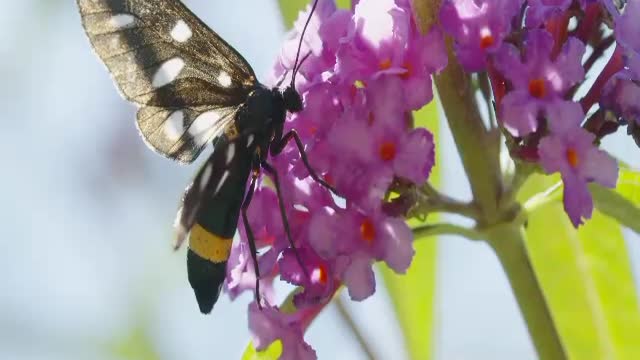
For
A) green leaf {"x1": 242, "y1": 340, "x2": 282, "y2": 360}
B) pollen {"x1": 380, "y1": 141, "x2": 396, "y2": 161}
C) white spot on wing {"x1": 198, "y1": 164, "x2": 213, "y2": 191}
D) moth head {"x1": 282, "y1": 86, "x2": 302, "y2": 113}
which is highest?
white spot on wing {"x1": 198, "y1": 164, "x2": 213, "y2": 191}

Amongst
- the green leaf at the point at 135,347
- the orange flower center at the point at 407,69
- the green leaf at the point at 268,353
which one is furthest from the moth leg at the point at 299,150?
the green leaf at the point at 135,347

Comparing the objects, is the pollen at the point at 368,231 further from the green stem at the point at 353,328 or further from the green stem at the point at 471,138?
the green stem at the point at 353,328

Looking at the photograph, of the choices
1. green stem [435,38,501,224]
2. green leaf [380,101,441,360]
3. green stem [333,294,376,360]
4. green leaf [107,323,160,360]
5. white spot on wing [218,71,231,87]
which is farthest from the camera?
green leaf [107,323,160,360]

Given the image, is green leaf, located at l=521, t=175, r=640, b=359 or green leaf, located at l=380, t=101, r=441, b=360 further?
green leaf, located at l=380, t=101, r=441, b=360

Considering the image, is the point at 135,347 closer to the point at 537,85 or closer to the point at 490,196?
the point at 490,196

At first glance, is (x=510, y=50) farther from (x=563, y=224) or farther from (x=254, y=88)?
(x=563, y=224)

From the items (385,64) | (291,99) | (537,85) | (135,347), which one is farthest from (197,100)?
(135,347)

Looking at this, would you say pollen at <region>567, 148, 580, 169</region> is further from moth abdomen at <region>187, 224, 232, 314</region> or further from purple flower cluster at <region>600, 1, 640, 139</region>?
moth abdomen at <region>187, 224, 232, 314</region>

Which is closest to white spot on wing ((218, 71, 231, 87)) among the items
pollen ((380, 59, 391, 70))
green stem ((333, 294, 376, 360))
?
pollen ((380, 59, 391, 70))
